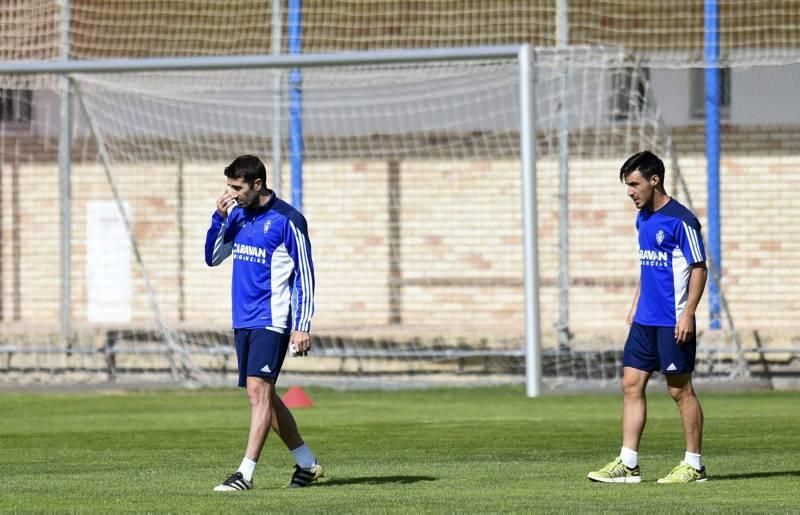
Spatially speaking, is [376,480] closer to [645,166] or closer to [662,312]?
[662,312]

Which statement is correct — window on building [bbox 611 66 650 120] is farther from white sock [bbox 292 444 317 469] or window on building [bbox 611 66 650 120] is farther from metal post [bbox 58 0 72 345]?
white sock [bbox 292 444 317 469]

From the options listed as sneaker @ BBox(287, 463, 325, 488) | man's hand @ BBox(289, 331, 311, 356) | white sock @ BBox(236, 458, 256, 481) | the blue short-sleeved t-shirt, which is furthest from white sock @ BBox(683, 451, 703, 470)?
white sock @ BBox(236, 458, 256, 481)

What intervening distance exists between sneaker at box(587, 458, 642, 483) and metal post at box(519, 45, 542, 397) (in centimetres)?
686

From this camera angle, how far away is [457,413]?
14.6 meters

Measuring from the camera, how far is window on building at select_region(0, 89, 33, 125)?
66.2 ft

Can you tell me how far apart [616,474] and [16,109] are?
42.7ft

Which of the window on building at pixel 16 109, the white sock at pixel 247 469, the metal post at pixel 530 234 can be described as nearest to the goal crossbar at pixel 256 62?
the metal post at pixel 530 234

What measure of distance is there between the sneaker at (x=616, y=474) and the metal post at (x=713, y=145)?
849 cm

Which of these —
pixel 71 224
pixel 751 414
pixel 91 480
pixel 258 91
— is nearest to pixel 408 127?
pixel 258 91

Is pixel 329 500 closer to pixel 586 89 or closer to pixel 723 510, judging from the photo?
pixel 723 510

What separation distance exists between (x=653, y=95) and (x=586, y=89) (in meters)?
0.80

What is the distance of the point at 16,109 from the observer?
2041 cm

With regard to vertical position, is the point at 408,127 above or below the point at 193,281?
above

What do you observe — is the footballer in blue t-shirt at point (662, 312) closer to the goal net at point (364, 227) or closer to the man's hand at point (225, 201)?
the man's hand at point (225, 201)
